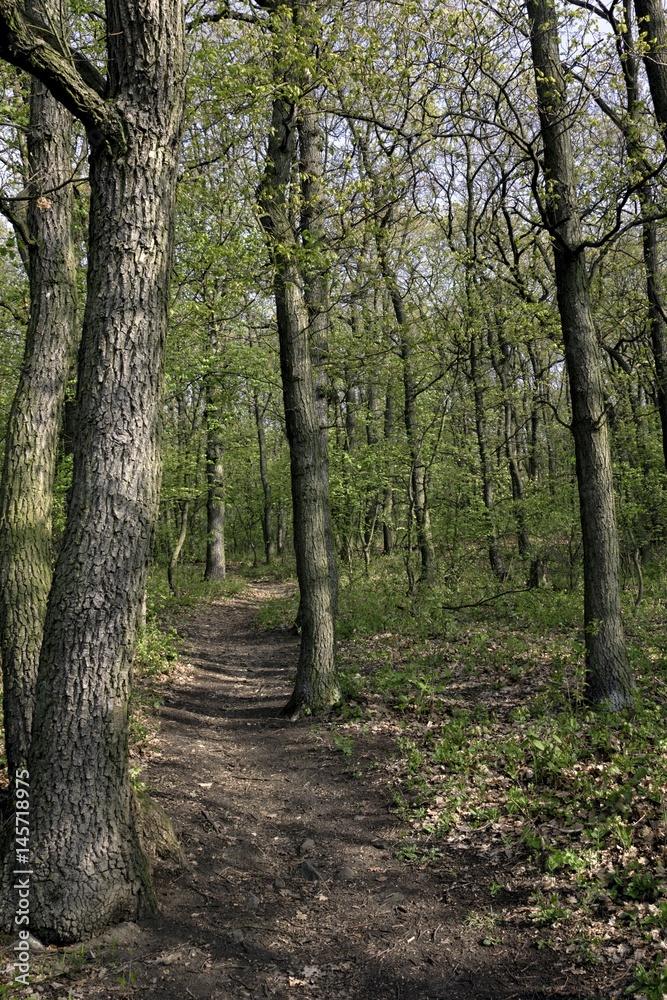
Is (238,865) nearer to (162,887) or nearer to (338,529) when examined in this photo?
(162,887)

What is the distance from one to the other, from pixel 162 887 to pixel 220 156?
24.3 feet

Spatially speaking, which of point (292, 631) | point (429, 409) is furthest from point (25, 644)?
point (429, 409)

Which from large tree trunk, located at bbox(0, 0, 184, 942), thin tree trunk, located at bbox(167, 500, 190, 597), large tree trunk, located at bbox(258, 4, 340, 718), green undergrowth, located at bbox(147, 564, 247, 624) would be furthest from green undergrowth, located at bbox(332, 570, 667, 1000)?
thin tree trunk, located at bbox(167, 500, 190, 597)

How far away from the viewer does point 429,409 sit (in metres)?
19.7

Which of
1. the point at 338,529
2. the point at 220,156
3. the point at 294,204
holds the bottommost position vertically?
the point at 338,529

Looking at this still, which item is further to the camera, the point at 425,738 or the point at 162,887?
the point at 425,738

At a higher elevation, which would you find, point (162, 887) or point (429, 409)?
point (429, 409)

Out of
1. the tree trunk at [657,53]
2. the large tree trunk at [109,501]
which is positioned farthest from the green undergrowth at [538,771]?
the tree trunk at [657,53]

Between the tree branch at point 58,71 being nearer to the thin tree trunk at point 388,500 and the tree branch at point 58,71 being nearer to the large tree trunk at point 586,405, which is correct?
the large tree trunk at point 586,405

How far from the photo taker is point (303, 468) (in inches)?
304

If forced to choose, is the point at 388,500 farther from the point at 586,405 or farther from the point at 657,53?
the point at 657,53

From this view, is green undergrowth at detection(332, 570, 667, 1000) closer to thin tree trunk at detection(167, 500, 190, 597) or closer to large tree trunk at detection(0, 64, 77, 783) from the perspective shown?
large tree trunk at detection(0, 64, 77, 783)

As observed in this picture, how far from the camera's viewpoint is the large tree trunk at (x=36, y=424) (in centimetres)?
464

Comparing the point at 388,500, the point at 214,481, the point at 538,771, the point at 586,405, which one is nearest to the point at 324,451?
the point at 586,405
